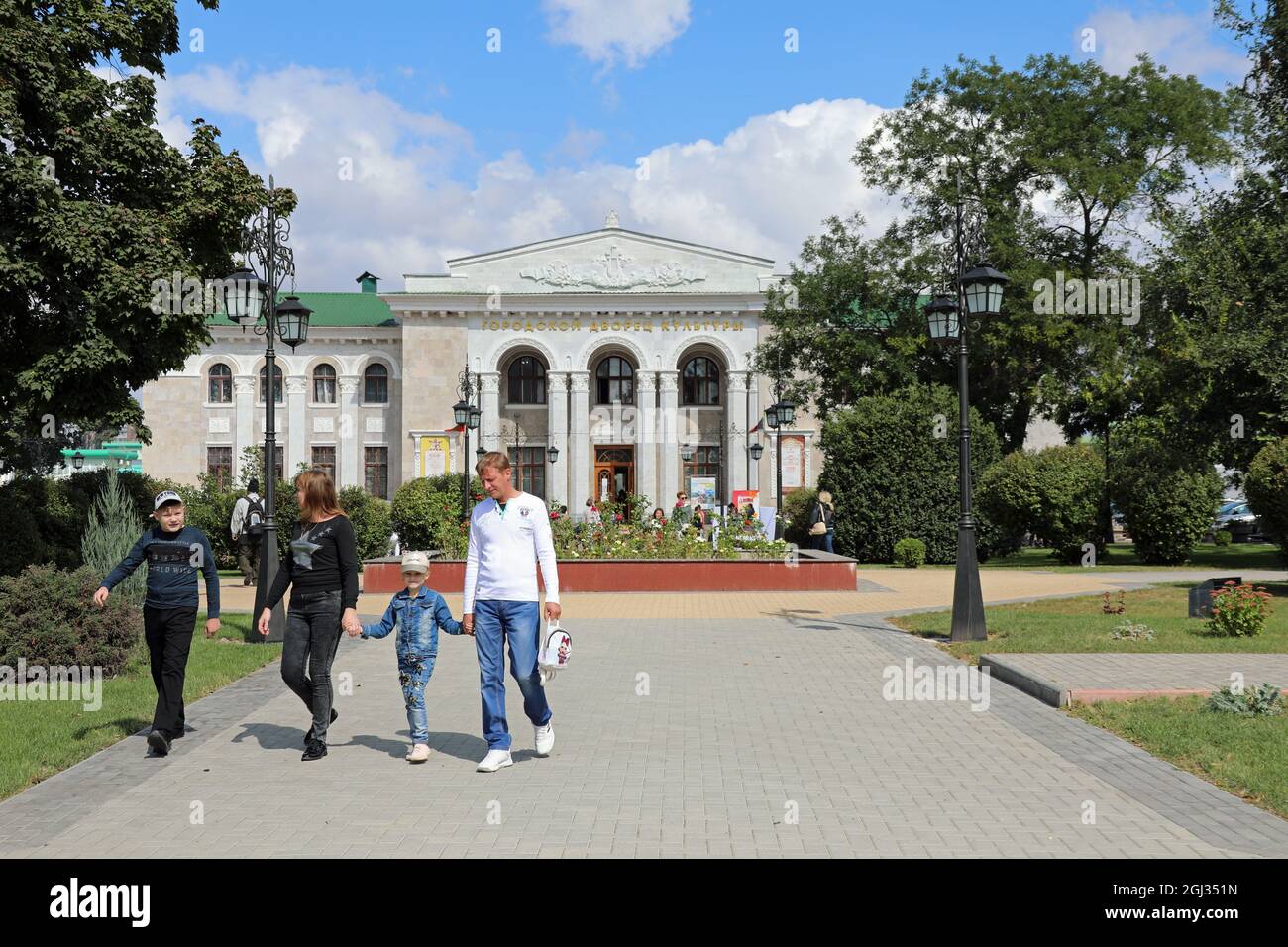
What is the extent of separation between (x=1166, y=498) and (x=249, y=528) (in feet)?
68.7

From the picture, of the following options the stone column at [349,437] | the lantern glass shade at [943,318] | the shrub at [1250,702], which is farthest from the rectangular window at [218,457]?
the shrub at [1250,702]

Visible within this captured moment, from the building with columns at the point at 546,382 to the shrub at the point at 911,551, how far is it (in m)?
25.0

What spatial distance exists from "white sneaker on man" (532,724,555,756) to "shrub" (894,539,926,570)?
23.7 meters

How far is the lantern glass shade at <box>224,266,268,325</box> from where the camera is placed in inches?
573

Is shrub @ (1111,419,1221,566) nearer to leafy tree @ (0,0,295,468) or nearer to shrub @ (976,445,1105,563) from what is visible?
shrub @ (976,445,1105,563)

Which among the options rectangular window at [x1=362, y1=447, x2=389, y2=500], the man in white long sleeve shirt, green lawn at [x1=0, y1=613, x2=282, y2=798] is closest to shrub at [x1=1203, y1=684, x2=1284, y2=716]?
the man in white long sleeve shirt

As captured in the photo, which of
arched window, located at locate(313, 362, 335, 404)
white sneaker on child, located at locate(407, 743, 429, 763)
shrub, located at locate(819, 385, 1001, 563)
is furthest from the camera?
arched window, located at locate(313, 362, 335, 404)

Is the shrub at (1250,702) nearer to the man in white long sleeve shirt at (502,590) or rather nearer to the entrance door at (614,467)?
the man in white long sleeve shirt at (502,590)

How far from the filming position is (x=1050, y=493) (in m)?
29.1

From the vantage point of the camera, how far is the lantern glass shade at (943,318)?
50.8ft

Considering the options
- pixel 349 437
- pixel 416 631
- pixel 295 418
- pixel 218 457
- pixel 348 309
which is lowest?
pixel 416 631

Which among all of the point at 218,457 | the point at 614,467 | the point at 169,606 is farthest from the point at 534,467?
the point at 169,606

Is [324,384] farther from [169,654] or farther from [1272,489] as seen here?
[169,654]

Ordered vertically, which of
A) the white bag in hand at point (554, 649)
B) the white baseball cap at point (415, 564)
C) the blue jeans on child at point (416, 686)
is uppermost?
the white baseball cap at point (415, 564)
